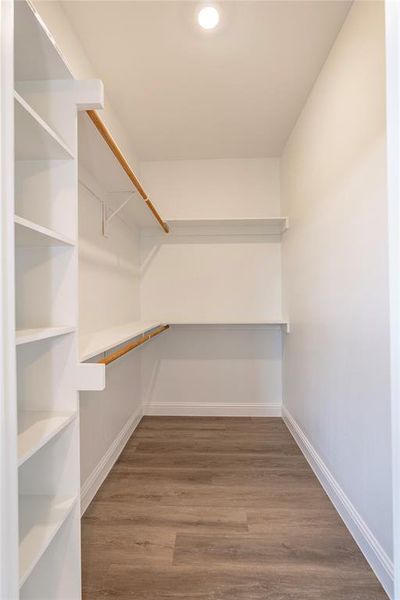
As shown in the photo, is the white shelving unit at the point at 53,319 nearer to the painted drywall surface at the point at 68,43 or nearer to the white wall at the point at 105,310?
the painted drywall surface at the point at 68,43

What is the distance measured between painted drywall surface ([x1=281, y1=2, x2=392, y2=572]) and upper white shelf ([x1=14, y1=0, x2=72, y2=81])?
3.84ft

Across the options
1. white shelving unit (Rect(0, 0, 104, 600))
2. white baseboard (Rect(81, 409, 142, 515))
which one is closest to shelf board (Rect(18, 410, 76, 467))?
white shelving unit (Rect(0, 0, 104, 600))

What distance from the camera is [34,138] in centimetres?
102

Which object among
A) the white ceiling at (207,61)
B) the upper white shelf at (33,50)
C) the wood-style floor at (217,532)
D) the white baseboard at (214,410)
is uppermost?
the white ceiling at (207,61)

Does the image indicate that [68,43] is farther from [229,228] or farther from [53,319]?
[229,228]

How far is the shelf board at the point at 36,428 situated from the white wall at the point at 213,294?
1987 mm

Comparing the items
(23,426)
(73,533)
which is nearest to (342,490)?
(73,533)

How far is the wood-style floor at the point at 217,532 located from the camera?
129cm

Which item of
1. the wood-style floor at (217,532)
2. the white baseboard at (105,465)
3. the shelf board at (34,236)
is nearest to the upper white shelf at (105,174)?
the shelf board at (34,236)

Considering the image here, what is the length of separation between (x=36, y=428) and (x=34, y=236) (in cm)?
59

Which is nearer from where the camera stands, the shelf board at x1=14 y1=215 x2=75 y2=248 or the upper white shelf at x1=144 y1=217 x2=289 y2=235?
the shelf board at x1=14 y1=215 x2=75 y2=248

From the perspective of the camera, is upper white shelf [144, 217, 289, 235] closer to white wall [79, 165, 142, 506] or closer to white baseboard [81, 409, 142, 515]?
white wall [79, 165, 142, 506]

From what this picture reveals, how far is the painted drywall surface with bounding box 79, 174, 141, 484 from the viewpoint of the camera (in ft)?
5.83

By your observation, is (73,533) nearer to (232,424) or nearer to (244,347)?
(232,424)
